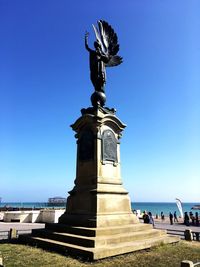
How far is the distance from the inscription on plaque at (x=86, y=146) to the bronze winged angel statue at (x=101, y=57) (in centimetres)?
171

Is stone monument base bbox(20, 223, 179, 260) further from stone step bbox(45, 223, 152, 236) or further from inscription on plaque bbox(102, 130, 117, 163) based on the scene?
inscription on plaque bbox(102, 130, 117, 163)

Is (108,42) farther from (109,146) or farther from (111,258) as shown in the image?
(111,258)

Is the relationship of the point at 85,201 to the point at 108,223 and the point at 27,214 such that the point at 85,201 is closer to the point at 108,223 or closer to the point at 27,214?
the point at 108,223

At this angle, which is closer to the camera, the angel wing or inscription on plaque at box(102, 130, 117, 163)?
inscription on plaque at box(102, 130, 117, 163)

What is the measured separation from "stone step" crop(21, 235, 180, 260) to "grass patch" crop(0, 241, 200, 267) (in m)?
0.18

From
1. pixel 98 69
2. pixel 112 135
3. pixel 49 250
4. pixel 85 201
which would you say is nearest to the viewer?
pixel 49 250

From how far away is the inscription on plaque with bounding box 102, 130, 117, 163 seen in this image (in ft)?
41.4

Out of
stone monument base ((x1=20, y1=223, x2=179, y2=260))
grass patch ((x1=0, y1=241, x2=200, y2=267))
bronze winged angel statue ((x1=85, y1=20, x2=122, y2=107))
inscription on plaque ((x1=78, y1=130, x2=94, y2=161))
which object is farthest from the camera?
bronze winged angel statue ((x1=85, y1=20, x2=122, y2=107))

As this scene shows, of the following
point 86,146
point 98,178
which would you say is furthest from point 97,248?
point 86,146

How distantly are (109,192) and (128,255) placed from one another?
314 centimetres

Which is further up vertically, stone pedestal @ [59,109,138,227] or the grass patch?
stone pedestal @ [59,109,138,227]

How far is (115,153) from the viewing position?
13.3 m

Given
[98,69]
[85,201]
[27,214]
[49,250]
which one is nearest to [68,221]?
[85,201]

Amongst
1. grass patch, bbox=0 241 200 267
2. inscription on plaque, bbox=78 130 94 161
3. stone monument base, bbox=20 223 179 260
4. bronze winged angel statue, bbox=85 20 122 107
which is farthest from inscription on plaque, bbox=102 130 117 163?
grass patch, bbox=0 241 200 267
